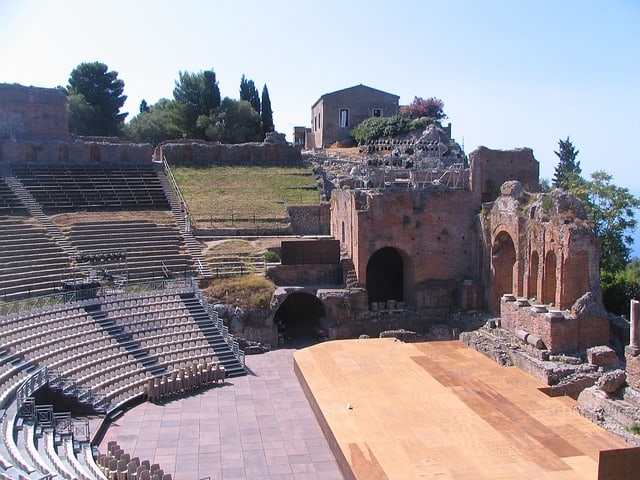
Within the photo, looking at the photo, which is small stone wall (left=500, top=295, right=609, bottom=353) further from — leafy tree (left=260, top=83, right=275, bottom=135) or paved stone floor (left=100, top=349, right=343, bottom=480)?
leafy tree (left=260, top=83, right=275, bottom=135)

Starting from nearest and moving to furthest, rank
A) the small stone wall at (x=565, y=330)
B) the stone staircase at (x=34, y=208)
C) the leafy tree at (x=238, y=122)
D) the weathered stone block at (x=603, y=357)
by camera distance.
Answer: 1. the weathered stone block at (x=603, y=357)
2. the small stone wall at (x=565, y=330)
3. the stone staircase at (x=34, y=208)
4. the leafy tree at (x=238, y=122)

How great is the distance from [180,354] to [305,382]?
478 cm

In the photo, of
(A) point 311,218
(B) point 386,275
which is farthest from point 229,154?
(B) point 386,275

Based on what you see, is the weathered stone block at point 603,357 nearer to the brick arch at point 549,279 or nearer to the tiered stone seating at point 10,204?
the brick arch at point 549,279

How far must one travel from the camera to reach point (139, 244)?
31.4 m

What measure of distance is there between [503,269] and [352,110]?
30254mm

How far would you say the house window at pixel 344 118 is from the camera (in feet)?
186

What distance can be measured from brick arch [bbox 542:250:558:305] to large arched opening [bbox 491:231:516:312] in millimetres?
3413

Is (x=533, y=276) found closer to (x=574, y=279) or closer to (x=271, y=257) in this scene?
(x=574, y=279)

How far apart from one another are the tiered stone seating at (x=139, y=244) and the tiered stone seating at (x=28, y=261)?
1387mm

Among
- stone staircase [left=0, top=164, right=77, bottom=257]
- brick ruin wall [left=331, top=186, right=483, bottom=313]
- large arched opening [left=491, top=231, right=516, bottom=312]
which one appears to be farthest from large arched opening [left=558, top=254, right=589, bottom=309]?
stone staircase [left=0, top=164, right=77, bottom=257]

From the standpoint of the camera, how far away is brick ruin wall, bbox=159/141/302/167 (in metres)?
45.5

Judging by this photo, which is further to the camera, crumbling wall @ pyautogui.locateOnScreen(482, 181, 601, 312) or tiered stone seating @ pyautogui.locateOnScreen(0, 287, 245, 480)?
crumbling wall @ pyautogui.locateOnScreen(482, 181, 601, 312)

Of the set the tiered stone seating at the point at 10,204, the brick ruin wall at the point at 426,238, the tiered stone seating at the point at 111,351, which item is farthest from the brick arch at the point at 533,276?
the tiered stone seating at the point at 10,204
